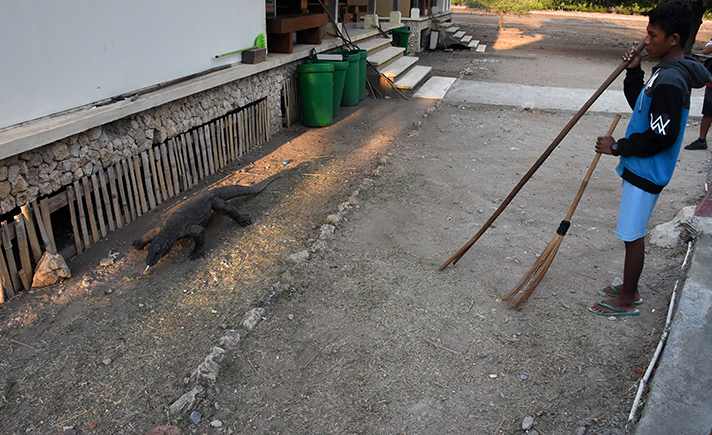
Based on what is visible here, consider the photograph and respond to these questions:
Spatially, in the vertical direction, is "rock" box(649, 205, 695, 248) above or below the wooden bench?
below

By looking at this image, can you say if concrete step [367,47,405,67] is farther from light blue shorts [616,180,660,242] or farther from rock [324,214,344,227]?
light blue shorts [616,180,660,242]

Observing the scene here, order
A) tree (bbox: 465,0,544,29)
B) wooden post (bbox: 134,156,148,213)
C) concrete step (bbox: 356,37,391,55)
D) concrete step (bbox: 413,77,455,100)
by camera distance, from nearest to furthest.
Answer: wooden post (bbox: 134,156,148,213), concrete step (bbox: 413,77,455,100), concrete step (bbox: 356,37,391,55), tree (bbox: 465,0,544,29)

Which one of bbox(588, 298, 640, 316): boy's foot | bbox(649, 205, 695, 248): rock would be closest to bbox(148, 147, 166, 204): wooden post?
bbox(588, 298, 640, 316): boy's foot

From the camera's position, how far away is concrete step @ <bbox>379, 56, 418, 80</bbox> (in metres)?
10.9

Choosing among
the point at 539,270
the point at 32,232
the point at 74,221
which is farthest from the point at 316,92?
the point at 539,270

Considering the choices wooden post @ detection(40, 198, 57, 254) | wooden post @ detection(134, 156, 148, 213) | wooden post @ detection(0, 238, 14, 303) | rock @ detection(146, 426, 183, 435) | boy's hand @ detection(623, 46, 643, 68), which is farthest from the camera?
wooden post @ detection(134, 156, 148, 213)

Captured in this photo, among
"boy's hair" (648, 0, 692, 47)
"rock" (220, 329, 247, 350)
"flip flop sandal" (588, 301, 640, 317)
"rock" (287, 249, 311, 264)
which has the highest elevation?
"boy's hair" (648, 0, 692, 47)

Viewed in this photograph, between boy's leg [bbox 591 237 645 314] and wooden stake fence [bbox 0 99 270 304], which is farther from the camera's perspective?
wooden stake fence [bbox 0 99 270 304]

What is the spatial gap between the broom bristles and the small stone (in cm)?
237

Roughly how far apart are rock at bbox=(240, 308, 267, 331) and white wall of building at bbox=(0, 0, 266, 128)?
98.5 inches

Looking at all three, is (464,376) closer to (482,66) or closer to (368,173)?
(368,173)

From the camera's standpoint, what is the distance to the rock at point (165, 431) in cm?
271

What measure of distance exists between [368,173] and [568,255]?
2846 millimetres

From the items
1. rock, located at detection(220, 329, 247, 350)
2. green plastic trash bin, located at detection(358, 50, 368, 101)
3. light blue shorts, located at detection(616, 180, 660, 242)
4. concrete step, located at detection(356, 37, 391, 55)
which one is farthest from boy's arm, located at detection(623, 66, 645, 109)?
concrete step, located at detection(356, 37, 391, 55)
